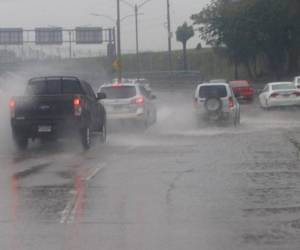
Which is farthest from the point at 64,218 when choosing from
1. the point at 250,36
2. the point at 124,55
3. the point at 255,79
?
the point at 124,55

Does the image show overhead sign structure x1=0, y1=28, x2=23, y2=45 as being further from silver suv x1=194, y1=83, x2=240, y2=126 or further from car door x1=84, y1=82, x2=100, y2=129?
car door x1=84, y1=82, x2=100, y2=129

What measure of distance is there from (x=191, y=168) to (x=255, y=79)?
69837mm

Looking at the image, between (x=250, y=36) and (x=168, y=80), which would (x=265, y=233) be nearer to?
(x=250, y=36)

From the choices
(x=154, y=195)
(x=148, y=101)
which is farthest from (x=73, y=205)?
(x=148, y=101)

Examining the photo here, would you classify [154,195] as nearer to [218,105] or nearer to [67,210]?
[67,210]

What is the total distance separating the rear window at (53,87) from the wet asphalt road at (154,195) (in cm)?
150

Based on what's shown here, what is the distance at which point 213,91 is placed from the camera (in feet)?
110

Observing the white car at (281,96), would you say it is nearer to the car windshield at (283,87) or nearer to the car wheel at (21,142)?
the car windshield at (283,87)

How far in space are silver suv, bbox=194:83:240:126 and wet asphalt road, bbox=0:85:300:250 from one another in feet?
23.2

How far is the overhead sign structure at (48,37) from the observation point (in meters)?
83.9

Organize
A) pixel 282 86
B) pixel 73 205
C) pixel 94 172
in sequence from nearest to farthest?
pixel 73 205, pixel 94 172, pixel 282 86

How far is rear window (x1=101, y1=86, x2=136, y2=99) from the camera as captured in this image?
1212 inches

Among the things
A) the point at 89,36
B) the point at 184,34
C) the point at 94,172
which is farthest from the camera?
the point at 184,34

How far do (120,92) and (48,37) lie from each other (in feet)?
180
